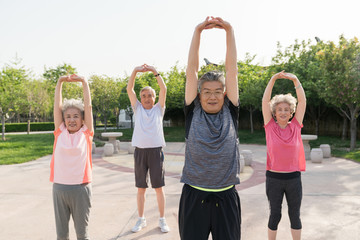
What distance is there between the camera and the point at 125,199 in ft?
15.9

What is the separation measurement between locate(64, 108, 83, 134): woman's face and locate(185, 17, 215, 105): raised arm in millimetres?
1174

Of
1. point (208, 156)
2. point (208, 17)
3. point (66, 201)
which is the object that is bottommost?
point (66, 201)

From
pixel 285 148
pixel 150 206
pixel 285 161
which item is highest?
pixel 285 148

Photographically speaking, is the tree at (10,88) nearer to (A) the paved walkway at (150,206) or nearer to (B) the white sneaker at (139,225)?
(A) the paved walkway at (150,206)

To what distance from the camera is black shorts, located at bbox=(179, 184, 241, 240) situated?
194cm

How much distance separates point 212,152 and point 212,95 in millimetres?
413

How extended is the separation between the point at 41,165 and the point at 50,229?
5.08 meters

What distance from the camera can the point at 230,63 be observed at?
213cm

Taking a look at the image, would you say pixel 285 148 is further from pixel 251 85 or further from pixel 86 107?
pixel 251 85

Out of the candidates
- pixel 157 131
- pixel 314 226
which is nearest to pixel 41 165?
pixel 157 131

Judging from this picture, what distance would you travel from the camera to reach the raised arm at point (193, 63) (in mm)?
2102

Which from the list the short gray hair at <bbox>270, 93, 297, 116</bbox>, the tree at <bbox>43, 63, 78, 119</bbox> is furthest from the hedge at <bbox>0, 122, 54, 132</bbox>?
the short gray hair at <bbox>270, 93, 297, 116</bbox>

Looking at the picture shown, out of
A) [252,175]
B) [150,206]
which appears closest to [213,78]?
[150,206]

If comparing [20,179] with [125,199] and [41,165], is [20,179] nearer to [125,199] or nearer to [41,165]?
[41,165]
